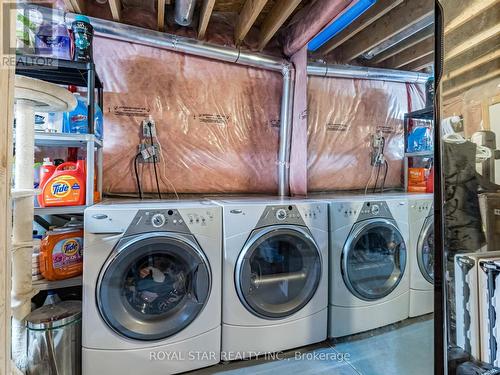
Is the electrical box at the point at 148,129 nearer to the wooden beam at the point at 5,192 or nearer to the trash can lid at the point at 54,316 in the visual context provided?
the trash can lid at the point at 54,316

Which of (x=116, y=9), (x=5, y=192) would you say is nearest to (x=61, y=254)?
(x=5, y=192)

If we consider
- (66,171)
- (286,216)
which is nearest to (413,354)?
(286,216)

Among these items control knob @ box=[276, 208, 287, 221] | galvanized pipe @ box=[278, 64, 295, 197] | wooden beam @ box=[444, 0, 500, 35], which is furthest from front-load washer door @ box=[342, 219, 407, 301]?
wooden beam @ box=[444, 0, 500, 35]

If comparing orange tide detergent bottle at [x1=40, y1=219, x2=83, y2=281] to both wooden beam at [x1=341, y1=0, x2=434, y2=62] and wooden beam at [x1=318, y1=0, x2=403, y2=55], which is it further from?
wooden beam at [x1=318, y1=0, x2=403, y2=55]

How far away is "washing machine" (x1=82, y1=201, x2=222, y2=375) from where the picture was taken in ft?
4.45

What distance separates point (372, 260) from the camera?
1.89 metres

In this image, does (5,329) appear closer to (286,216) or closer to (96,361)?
(96,361)

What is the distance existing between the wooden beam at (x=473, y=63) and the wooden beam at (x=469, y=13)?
137 mm

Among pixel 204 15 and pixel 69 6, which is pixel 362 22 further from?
pixel 69 6

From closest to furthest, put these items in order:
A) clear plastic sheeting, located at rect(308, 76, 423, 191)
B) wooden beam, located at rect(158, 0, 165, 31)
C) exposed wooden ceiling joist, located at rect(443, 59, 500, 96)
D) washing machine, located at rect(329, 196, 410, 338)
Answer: exposed wooden ceiling joist, located at rect(443, 59, 500, 96) < washing machine, located at rect(329, 196, 410, 338) < wooden beam, located at rect(158, 0, 165, 31) < clear plastic sheeting, located at rect(308, 76, 423, 191)

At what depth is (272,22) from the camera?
2182 mm

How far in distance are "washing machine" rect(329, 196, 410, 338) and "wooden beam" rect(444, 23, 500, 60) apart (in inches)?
37.9

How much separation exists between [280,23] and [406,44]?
97 cm

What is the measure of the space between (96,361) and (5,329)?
3.27ft
